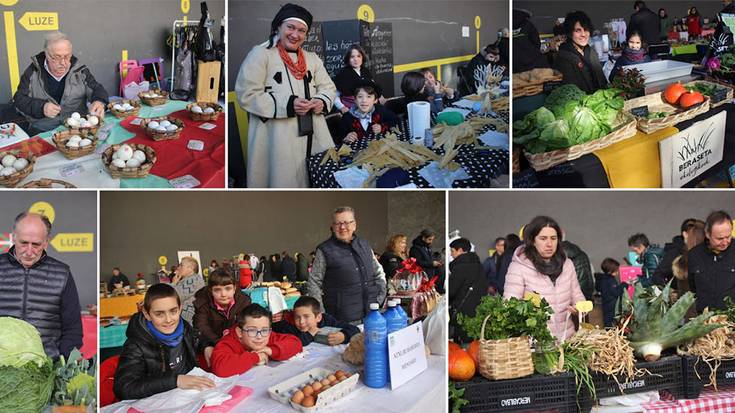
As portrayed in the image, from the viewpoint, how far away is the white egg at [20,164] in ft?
9.93

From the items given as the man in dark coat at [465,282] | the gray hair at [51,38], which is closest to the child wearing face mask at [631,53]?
the man in dark coat at [465,282]

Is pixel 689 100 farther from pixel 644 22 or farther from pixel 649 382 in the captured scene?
pixel 649 382

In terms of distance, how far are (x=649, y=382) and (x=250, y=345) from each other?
1640 mm

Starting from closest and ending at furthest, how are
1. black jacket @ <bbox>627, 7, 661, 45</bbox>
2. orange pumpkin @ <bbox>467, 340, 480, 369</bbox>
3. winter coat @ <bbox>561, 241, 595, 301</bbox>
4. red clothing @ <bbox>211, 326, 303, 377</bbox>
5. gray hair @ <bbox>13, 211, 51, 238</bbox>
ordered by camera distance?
gray hair @ <bbox>13, 211, 51, 238</bbox>, red clothing @ <bbox>211, 326, 303, 377</bbox>, orange pumpkin @ <bbox>467, 340, 480, 369</bbox>, black jacket @ <bbox>627, 7, 661, 45</bbox>, winter coat @ <bbox>561, 241, 595, 301</bbox>

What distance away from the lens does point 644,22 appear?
350 centimetres

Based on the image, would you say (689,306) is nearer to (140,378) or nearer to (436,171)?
(436,171)

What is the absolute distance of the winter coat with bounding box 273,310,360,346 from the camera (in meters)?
3.44

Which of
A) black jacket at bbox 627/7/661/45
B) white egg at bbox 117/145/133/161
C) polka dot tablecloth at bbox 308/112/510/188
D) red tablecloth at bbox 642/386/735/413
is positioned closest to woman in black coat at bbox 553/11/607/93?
black jacket at bbox 627/7/661/45

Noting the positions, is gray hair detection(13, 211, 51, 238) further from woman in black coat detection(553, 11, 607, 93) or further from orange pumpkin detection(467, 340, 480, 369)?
woman in black coat detection(553, 11, 607, 93)

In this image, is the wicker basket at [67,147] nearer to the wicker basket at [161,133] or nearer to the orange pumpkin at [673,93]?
the wicker basket at [161,133]

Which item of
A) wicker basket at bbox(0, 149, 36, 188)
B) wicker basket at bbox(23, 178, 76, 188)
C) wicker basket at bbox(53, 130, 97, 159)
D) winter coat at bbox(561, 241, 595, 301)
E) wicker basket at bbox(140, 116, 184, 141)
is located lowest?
winter coat at bbox(561, 241, 595, 301)

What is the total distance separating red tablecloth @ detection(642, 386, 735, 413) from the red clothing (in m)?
1.46

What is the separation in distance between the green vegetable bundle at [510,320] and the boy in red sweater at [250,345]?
74 centimetres

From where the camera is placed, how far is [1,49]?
300cm
